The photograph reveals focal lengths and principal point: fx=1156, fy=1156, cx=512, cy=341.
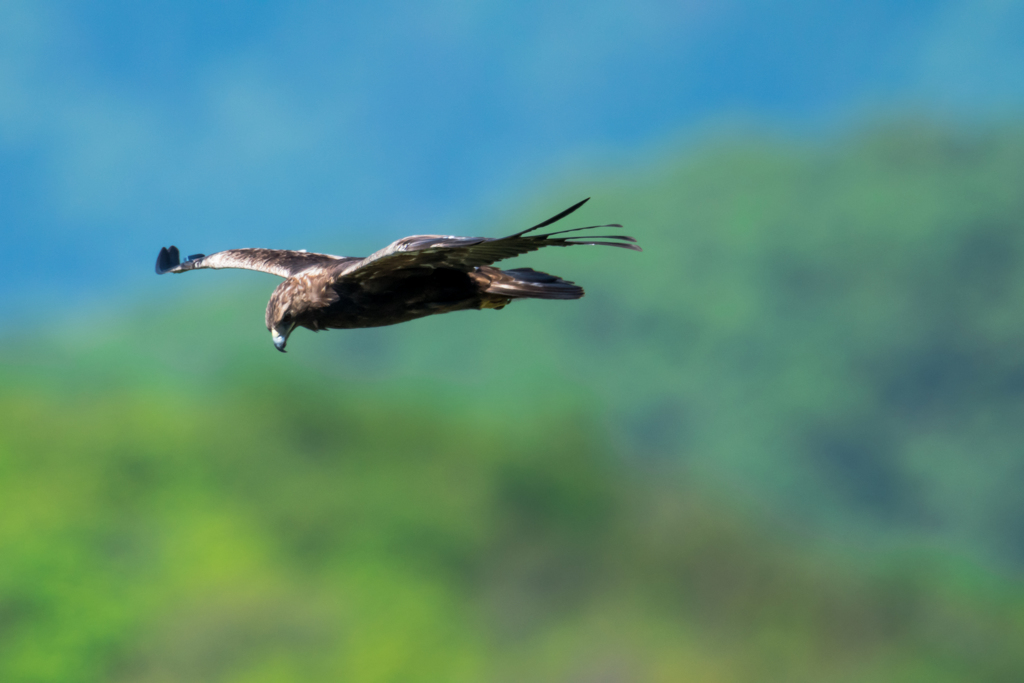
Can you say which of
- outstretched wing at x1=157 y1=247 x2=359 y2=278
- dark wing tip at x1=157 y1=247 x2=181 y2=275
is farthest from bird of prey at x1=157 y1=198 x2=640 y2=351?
dark wing tip at x1=157 y1=247 x2=181 y2=275

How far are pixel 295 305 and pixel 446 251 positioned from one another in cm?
138

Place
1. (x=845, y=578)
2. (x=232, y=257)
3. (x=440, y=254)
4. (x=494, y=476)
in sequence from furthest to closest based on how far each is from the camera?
1. (x=494, y=476)
2. (x=845, y=578)
3. (x=232, y=257)
4. (x=440, y=254)

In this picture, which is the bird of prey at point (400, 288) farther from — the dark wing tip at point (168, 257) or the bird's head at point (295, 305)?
the dark wing tip at point (168, 257)

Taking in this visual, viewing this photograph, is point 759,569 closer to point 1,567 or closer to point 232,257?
point 1,567

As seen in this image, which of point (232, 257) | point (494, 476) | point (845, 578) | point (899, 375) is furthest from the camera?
point (899, 375)

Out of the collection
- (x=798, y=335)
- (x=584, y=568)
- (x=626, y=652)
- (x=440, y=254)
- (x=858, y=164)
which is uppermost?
(x=858, y=164)

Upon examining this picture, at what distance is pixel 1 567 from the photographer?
29.6m

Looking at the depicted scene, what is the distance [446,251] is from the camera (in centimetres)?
659

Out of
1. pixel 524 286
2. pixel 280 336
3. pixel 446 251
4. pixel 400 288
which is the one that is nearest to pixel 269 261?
pixel 280 336

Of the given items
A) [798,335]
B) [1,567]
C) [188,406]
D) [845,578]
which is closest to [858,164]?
[798,335]

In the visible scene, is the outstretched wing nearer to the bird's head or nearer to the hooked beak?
the bird's head

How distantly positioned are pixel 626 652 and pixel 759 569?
416cm

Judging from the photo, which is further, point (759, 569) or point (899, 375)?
point (899, 375)

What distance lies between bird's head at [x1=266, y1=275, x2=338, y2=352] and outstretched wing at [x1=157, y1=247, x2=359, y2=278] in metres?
0.19
